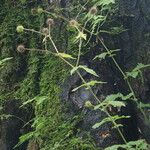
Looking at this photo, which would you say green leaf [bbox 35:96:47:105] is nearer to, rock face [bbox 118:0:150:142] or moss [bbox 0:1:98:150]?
moss [bbox 0:1:98:150]

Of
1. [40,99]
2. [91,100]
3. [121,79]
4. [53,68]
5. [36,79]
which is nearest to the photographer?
[91,100]

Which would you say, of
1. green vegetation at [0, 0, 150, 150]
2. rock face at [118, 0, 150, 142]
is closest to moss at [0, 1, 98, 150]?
green vegetation at [0, 0, 150, 150]

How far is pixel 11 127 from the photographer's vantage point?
366 centimetres

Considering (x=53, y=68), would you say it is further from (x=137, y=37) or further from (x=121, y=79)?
(x=137, y=37)

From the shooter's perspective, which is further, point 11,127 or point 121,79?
point 11,127

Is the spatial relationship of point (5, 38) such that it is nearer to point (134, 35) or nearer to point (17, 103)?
point (17, 103)

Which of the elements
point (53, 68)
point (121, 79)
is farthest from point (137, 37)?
point (53, 68)

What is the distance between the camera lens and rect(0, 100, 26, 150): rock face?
3617 millimetres

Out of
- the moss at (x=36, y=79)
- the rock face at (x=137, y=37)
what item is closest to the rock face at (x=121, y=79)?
the rock face at (x=137, y=37)

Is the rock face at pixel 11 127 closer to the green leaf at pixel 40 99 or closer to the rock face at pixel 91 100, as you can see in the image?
the green leaf at pixel 40 99

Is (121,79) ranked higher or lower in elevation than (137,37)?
lower

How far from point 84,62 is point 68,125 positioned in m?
0.66

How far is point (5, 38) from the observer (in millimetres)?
4055

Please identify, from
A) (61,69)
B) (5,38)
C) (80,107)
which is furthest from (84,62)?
(5,38)
